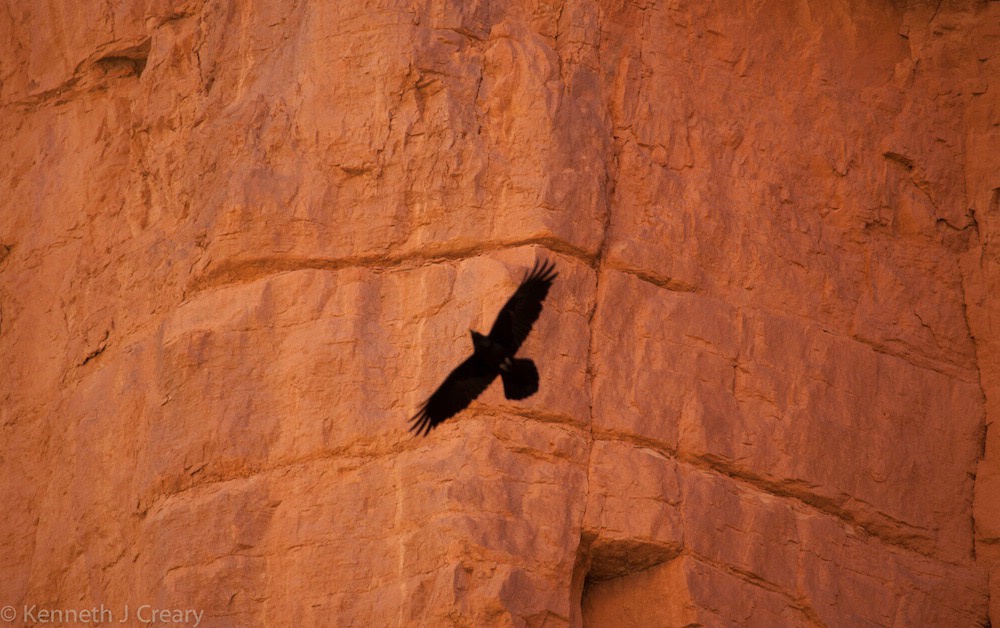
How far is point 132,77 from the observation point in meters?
13.7

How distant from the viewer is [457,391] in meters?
10.5

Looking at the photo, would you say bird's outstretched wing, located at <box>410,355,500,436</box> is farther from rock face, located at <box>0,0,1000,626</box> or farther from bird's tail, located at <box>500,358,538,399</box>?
rock face, located at <box>0,0,1000,626</box>

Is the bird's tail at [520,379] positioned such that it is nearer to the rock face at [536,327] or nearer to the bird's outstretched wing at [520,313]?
the bird's outstretched wing at [520,313]

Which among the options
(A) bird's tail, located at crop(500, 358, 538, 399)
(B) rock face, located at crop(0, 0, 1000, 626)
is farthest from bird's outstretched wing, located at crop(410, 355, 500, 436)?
(B) rock face, located at crop(0, 0, 1000, 626)

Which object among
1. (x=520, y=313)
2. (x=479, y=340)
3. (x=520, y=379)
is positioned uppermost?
(x=520, y=313)

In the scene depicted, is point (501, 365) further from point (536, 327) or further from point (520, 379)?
point (536, 327)

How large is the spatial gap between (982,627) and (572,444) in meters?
3.19

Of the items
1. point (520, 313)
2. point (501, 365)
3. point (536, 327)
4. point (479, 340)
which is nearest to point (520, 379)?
point (501, 365)

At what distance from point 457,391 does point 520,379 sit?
466 mm

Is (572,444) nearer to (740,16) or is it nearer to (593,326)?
(593,326)

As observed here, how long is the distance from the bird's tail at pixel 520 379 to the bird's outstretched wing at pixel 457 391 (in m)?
0.13

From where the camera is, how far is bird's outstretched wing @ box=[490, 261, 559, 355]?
407 inches

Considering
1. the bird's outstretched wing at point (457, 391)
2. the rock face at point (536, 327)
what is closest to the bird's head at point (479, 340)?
the bird's outstretched wing at point (457, 391)

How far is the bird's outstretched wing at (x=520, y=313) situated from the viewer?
10.3 m
